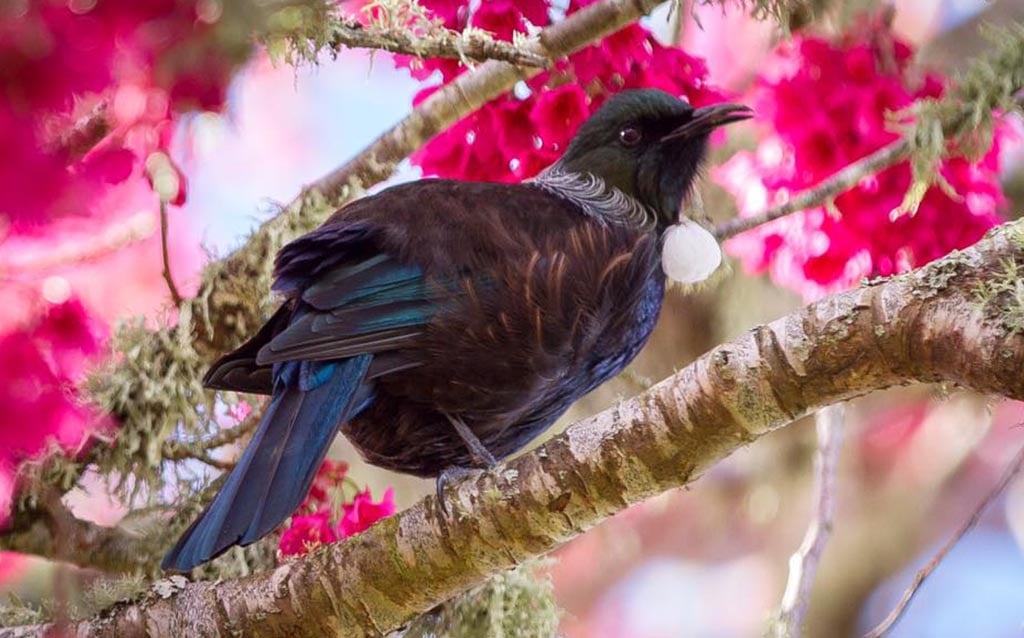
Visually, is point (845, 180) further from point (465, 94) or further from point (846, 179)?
point (465, 94)

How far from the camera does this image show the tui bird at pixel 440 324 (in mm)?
2119

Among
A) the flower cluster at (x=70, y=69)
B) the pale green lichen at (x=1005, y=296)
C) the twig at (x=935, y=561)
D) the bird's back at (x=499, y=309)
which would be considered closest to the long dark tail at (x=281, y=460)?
the bird's back at (x=499, y=309)

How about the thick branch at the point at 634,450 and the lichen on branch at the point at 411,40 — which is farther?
the lichen on branch at the point at 411,40

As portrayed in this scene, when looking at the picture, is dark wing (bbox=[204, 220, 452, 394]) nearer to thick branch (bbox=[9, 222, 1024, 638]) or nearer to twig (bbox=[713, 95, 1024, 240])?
thick branch (bbox=[9, 222, 1024, 638])

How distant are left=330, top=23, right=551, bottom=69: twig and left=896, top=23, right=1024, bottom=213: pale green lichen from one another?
0.59m

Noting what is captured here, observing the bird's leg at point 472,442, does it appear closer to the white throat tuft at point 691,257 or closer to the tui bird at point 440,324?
the tui bird at point 440,324

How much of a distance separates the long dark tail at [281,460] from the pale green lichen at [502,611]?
1.13 feet

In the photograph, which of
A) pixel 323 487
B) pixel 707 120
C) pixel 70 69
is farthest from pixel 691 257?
pixel 70 69

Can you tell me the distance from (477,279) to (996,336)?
0.85 m

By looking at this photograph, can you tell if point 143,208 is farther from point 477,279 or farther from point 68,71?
point 68,71

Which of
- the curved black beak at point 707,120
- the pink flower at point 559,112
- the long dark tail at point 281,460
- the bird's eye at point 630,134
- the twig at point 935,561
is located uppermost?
the pink flower at point 559,112

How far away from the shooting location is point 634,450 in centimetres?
182

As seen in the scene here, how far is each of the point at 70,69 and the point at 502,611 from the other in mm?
1384

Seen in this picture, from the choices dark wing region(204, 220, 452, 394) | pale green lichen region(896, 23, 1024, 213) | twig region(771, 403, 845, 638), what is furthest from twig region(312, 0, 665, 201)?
twig region(771, 403, 845, 638)
